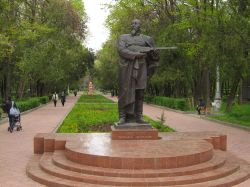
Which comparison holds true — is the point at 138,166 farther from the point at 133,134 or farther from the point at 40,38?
the point at 40,38

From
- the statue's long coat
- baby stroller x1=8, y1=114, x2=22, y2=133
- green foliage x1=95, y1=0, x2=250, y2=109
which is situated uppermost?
green foliage x1=95, y1=0, x2=250, y2=109

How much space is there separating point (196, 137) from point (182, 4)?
21044 millimetres

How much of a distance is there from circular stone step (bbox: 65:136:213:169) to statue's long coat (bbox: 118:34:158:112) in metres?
1.42

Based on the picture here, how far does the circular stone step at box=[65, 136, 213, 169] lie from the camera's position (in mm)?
8609

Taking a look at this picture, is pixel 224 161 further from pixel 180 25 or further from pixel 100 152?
pixel 180 25

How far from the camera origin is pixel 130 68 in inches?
459

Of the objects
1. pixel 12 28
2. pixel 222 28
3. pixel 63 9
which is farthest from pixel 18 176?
pixel 63 9

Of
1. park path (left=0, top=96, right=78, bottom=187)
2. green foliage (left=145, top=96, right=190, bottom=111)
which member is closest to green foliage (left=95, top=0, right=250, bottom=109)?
green foliage (left=145, top=96, right=190, bottom=111)

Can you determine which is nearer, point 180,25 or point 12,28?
point 12,28

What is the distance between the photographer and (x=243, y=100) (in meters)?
47.0

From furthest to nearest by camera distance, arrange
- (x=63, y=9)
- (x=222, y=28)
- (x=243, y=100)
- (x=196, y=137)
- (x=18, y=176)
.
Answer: (x=243, y=100) → (x=63, y=9) → (x=222, y=28) → (x=196, y=137) → (x=18, y=176)

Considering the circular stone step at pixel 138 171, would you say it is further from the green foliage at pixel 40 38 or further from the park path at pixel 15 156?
the green foliage at pixel 40 38

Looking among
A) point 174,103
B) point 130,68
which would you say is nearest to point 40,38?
point 174,103

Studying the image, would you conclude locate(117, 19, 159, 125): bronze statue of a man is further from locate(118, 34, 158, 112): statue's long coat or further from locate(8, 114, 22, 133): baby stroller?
locate(8, 114, 22, 133): baby stroller
